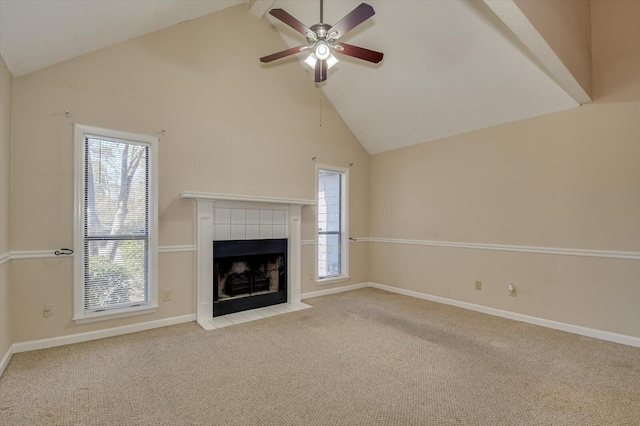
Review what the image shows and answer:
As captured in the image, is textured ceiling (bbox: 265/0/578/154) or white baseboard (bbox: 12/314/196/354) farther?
textured ceiling (bbox: 265/0/578/154)

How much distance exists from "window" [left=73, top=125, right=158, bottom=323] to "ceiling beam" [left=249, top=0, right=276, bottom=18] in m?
2.05

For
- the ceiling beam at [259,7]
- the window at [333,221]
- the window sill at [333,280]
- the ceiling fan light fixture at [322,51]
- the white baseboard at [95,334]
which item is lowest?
the white baseboard at [95,334]

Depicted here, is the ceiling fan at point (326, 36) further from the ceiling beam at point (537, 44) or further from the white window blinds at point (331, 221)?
the white window blinds at point (331, 221)

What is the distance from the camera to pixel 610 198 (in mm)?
3148

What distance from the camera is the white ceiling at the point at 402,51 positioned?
2.43m

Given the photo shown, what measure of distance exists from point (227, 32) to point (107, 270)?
3.16 metres

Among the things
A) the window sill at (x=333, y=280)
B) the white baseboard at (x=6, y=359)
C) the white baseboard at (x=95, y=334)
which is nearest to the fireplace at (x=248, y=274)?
the white baseboard at (x=95, y=334)

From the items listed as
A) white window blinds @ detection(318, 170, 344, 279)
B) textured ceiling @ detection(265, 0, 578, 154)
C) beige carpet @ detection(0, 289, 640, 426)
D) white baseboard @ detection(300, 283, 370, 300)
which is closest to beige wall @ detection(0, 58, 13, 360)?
beige carpet @ detection(0, 289, 640, 426)

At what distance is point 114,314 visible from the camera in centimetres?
319

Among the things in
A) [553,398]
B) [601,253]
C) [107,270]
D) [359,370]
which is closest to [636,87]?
[601,253]

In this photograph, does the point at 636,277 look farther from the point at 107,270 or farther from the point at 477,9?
the point at 107,270

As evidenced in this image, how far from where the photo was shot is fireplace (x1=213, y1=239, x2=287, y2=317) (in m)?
3.90

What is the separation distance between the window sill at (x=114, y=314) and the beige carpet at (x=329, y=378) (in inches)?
8.8

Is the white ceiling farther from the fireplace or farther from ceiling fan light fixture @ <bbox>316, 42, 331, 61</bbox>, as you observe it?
the fireplace
